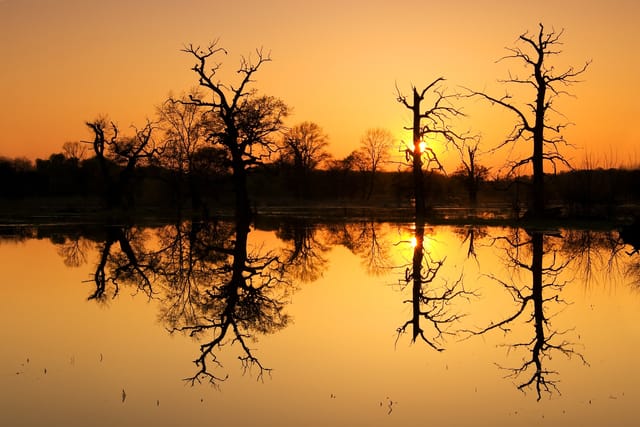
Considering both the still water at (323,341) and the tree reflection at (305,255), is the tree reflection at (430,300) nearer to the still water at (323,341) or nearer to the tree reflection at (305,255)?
the still water at (323,341)

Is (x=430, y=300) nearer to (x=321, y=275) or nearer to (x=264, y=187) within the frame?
(x=321, y=275)

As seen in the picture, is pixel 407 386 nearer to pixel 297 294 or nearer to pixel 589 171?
pixel 297 294

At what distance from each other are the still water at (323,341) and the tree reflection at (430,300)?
2.1 inches

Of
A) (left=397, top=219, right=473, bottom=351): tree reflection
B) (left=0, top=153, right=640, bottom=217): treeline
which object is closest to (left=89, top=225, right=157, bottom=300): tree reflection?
(left=397, top=219, right=473, bottom=351): tree reflection

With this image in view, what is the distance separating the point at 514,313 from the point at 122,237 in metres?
21.7

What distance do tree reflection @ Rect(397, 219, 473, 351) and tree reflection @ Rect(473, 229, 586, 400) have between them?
74 cm

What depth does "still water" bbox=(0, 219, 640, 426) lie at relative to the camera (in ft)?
21.4

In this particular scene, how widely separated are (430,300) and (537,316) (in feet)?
7.31

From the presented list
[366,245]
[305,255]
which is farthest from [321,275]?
[366,245]

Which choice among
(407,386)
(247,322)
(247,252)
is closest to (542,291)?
(247,322)

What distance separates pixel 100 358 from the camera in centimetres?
851

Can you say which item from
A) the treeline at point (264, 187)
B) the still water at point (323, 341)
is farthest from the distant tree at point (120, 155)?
the still water at point (323, 341)

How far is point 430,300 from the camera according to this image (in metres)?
12.7

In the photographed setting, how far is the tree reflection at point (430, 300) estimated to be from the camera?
998 centimetres
